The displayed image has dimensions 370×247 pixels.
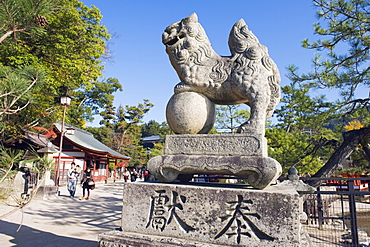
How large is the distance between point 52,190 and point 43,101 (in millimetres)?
4051

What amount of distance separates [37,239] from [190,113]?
12.1ft

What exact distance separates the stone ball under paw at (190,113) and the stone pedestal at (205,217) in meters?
0.63

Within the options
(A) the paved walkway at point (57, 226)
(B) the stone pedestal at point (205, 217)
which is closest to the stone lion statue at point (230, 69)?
(B) the stone pedestal at point (205, 217)

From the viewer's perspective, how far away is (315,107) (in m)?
6.71

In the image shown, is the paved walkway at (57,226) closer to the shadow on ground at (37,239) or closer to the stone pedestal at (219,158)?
the shadow on ground at (37,239)

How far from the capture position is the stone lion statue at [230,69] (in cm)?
262

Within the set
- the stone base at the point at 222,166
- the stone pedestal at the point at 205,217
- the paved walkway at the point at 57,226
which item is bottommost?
the paved walkway at the point at 57,226

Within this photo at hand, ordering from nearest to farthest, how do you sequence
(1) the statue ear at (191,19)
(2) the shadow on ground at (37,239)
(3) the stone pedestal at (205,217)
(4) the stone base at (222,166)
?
(3) the stone pedestal at (205,217), (4) the stone base at (222,166), (1) the statue ear at (191,19), (2) the shadow on ground at (37,239)

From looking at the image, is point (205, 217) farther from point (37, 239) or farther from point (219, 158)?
point (37, 239)

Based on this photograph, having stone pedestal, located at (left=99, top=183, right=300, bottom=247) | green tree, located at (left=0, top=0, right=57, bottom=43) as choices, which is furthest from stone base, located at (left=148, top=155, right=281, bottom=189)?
green tree, located at (left=0, top=0, right=57, bottom=43)

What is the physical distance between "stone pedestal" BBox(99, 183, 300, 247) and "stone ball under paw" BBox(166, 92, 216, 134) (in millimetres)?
634

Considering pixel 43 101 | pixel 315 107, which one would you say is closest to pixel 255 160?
pixel 315 107

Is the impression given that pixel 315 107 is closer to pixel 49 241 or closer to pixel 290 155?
pixel 290 155

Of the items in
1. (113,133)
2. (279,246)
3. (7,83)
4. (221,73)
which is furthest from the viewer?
(113,133)
